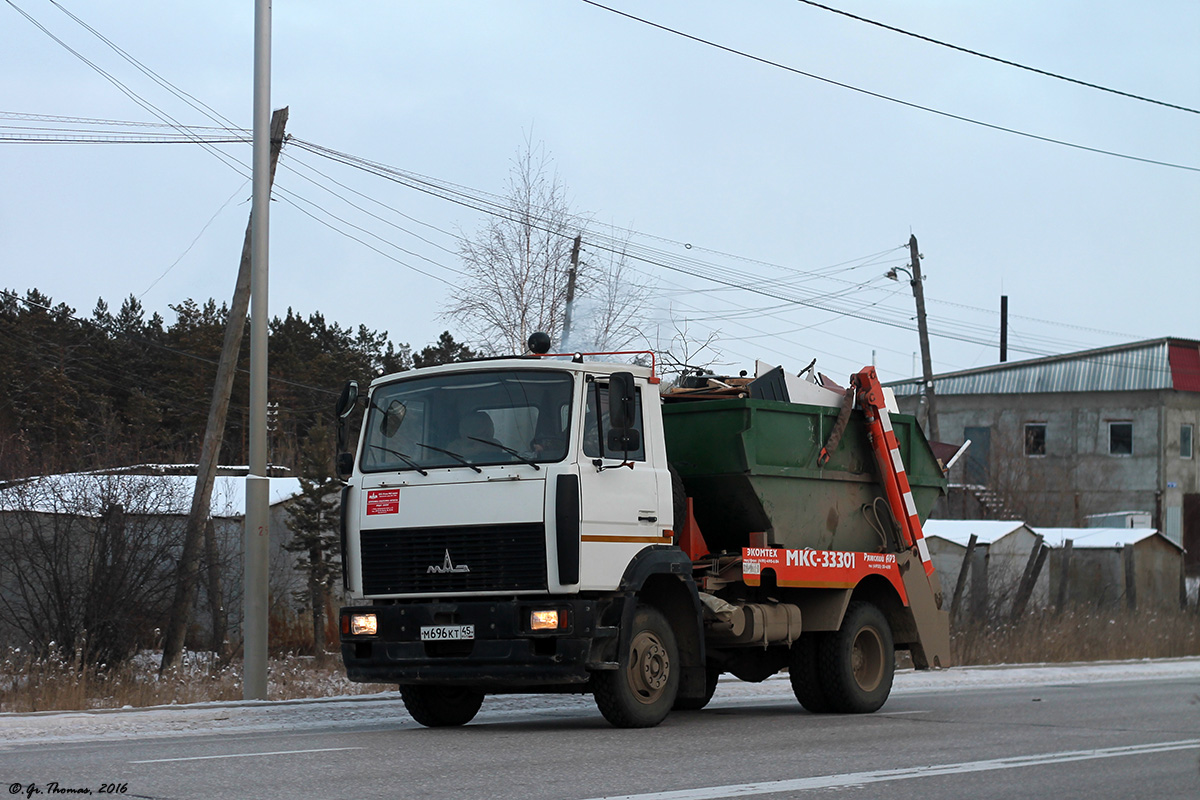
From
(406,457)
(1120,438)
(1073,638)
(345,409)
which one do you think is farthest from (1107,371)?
(406,457)

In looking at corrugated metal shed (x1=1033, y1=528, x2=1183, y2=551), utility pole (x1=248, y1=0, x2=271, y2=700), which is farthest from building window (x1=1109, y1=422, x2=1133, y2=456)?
utility pole (x1=248, y1=0, x2=271, y2=700)

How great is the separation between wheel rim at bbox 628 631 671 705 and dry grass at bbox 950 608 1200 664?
12158 millimetres

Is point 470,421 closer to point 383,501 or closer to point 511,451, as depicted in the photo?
point 511,451

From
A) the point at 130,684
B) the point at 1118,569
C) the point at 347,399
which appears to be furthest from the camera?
the point at 1118,569

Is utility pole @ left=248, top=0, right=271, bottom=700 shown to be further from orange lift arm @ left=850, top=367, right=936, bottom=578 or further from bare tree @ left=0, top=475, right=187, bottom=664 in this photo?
orange lift arm @ left=850, top=367, right=936, bottom=578

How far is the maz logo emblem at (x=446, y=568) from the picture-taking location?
1020 centimetres

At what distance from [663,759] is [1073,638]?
17.4 m

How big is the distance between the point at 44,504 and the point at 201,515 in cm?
192

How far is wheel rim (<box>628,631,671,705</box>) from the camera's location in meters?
10.5

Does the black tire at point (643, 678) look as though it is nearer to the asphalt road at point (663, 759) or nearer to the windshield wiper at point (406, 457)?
the asphalt road at point (663, 759)

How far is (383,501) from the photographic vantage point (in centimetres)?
1062

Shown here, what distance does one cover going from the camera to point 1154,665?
22.4m

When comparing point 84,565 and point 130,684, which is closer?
point 130,684

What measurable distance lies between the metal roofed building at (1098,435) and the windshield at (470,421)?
41.6 m
